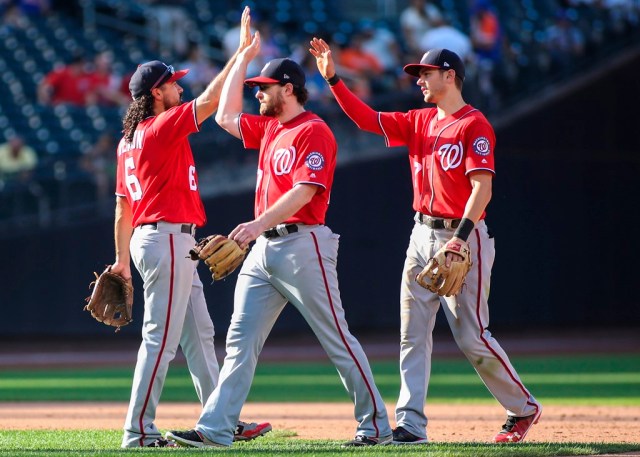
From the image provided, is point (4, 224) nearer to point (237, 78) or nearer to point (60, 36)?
point (60, 36)

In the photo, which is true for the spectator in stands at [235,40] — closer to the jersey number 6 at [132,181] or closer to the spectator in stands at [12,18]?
the spectator in stands at [12,18]

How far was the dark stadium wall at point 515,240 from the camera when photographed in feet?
42.5

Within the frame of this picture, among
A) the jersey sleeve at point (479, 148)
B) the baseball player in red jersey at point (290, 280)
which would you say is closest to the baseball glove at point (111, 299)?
the baseball player in red jersey at point (290, 280)

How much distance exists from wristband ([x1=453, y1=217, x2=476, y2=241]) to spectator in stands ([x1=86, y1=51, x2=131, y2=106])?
8824mm

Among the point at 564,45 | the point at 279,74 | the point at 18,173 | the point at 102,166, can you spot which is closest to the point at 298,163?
the point at 279,74

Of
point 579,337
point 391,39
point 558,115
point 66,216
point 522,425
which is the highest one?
point 391,39

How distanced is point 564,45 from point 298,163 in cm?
966

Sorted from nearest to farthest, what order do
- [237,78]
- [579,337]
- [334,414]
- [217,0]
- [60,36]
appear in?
[237,78]
[334,414]
[579,337]
[60,36]
[217,0]

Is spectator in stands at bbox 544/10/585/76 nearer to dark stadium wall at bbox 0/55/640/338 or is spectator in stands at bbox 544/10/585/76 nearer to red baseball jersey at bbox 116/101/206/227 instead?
dark stadium wall at bbox 0/55/640/338

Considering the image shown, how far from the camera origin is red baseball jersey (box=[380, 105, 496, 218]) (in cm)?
567

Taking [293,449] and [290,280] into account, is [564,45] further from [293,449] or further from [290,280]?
[293,449]

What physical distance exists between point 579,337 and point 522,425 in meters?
8.20

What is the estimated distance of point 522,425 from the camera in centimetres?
589

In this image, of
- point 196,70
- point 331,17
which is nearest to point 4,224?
point 196,70
